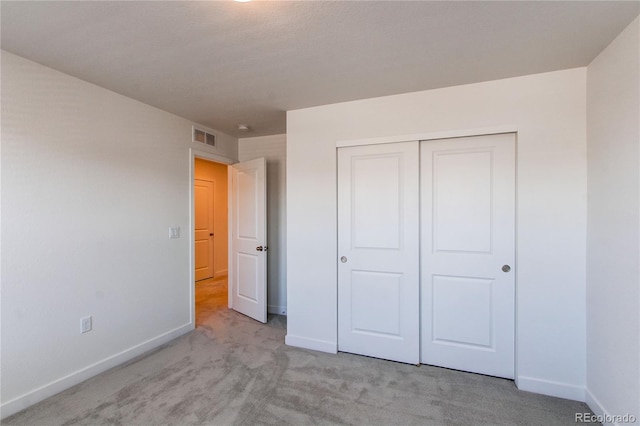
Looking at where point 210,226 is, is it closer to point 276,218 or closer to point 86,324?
point 276,218

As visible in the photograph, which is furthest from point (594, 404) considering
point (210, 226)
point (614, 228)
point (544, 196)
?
point (210, 226)

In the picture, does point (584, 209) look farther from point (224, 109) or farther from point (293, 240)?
point (224, 109)

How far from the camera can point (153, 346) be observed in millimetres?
Result: 2902

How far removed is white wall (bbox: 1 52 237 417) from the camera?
6.44ft

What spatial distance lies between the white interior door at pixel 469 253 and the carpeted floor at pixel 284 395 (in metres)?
0.24

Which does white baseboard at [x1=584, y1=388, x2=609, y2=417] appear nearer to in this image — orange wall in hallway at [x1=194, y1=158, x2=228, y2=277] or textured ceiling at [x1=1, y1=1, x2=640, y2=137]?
textured ceiling at [x1=1, y1=1, x2=640, y2=137]

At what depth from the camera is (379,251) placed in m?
2.68

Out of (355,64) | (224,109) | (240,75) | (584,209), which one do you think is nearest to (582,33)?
(584,209)

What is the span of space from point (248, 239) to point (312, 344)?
1544 millimetres

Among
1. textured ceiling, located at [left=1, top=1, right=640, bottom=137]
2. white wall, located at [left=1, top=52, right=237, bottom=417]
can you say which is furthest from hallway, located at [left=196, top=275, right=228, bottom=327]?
textured ceiling, located at [left=1, top=1, right=640, bottom=137]

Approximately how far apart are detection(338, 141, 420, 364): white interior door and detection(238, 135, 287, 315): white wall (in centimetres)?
132

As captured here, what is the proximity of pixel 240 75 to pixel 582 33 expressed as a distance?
88.4 inches

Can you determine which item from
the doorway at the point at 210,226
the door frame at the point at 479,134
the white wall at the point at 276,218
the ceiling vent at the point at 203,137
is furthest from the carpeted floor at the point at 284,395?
the doorway at the point at 210,226

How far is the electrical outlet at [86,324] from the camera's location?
2.33 meters
